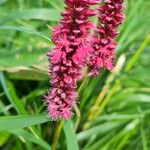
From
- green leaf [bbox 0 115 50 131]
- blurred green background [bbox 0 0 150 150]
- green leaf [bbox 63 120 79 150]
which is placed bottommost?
blurred green background [bbox 0 0 150 150]

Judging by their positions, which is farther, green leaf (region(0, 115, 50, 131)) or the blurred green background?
the blurred green background

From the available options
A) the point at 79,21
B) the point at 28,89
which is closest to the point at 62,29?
the point at 79,21

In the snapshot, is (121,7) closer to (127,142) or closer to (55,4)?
(127,142)

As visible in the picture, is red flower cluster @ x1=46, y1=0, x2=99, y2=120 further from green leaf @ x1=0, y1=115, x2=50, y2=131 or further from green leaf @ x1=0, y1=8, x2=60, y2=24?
green leaf @ x1=0, y1=8, x2=60, y2=24

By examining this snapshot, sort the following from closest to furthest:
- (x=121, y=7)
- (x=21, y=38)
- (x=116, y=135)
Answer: (x=121, y=7) < (x=116, y=135) < (x=21, y=38)

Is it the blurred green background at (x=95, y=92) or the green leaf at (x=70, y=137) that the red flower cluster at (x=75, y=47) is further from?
the blurred green background at (x=95, y=92)

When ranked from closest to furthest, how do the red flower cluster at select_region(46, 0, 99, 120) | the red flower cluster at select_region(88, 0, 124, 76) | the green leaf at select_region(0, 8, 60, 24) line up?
the red flower cluster at select_region(46, 0, 99, 120), the red flower cluster at select_region(88, 0, 124, 76), the green leaf at select_region(0, 8, 60, 24)

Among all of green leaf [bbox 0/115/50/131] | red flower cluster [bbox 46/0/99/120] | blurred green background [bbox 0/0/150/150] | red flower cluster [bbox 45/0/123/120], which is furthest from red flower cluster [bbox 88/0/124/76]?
blurred green background [bbox 0/0/150/150]
